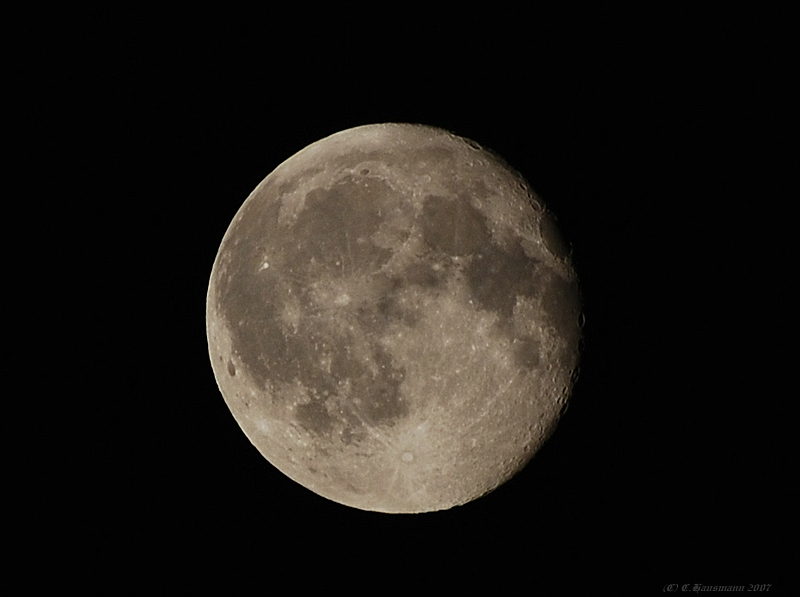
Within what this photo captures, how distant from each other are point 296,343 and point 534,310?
121 cm

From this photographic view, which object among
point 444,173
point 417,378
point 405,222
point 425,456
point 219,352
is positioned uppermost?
point 444,173

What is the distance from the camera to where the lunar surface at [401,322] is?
3.30m

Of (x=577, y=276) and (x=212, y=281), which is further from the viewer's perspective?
(x=212, y=281)

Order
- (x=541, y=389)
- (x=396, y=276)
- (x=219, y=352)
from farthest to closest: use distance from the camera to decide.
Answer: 1. (x=219, y=352)
2. (x=541, y=389)
3. (x=396, y=276)

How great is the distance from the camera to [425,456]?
3.48 metres

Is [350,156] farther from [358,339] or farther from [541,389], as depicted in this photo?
[541,389]

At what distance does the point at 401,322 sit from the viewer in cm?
327

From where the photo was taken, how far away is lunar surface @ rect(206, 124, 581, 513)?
3299mm

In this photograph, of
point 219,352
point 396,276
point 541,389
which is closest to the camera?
point 396,276

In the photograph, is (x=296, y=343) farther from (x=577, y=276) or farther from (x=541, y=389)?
(x=577, y=276)

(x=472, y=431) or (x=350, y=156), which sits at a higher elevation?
(x=350, y=156)

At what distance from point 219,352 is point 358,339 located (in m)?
1.02

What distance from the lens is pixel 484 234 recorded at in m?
3.40

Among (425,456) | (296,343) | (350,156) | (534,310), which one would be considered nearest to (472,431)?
(425,456)
